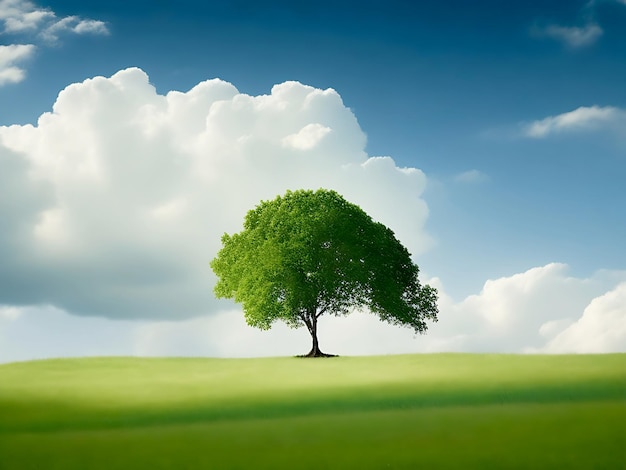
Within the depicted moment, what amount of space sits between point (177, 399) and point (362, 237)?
80.5ft

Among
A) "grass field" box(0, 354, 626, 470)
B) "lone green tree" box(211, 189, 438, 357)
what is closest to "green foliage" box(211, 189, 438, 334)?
"lone green tree" box(211, 189, 438, 357)

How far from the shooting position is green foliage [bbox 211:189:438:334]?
5359 centimetres

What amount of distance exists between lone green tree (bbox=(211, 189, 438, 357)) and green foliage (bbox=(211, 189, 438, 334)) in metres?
0.07

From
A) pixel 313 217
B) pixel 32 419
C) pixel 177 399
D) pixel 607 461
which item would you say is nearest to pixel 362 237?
pixel 313 217

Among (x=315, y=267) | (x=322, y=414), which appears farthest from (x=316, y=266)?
(x=322, y=414)

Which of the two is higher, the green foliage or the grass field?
the green foliage

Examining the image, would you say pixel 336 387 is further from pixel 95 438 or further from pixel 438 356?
pixel 438 356

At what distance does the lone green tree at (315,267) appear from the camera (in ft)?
176

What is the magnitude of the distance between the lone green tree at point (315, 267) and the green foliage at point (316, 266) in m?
0.07

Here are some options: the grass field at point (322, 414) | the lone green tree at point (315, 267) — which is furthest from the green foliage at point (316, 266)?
the grass field at point (322, 414)

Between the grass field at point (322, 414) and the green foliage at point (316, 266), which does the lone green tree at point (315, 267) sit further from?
the grass field at point (322, 414)

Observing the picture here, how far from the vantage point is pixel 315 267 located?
2128 inches

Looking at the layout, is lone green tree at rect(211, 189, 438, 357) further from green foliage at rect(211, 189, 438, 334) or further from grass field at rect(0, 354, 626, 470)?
grass field at rect(0, 354, 626, 470)

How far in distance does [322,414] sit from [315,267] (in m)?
24.3
